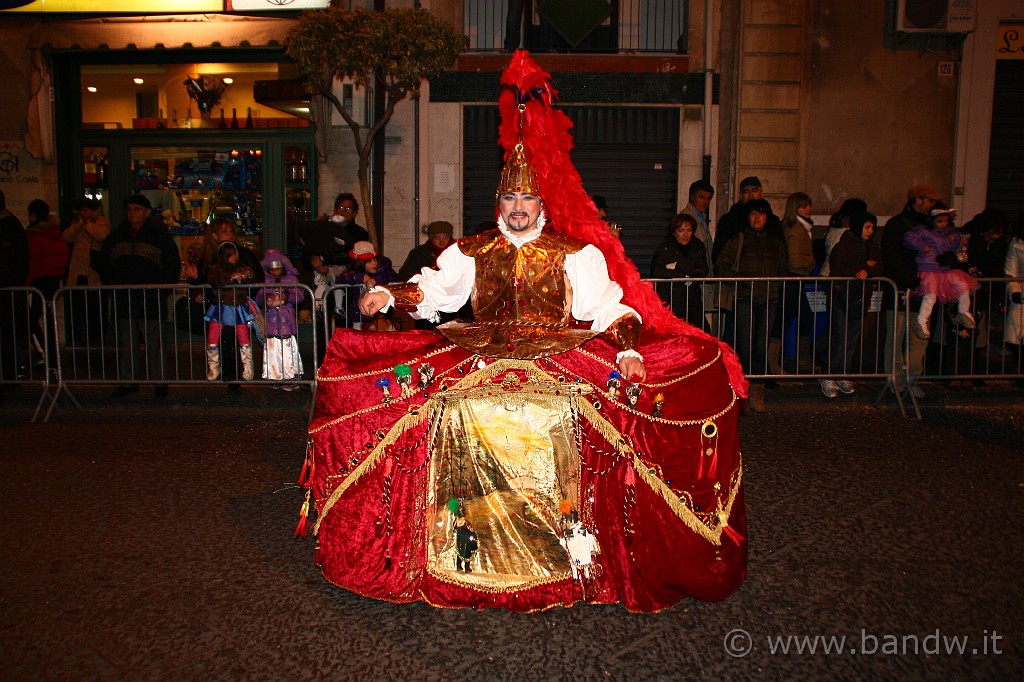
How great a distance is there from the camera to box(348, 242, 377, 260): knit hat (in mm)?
8516

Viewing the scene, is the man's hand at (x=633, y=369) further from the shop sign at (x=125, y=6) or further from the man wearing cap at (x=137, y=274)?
the shop sign at (x=125, y=6)

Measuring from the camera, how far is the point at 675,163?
13.3m

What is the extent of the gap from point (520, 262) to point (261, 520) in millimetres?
2079

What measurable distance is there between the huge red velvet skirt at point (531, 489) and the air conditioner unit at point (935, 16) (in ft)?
36.2

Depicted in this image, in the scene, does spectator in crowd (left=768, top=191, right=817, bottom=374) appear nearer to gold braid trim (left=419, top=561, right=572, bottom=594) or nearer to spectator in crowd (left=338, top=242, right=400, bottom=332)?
spectator in crowd (left=338, top=242, right=400, bottom=332)

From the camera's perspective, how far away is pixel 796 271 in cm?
889

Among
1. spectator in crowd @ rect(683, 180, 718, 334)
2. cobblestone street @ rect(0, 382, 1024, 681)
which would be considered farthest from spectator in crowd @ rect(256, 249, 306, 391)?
spectator in crowd @ rect(683, 180, 718, 334)

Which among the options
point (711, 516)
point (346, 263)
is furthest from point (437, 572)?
point (346, 263)

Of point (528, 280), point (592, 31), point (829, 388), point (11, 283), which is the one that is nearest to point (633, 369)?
point (528, 280)

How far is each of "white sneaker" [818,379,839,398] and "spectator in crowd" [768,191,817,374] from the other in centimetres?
30

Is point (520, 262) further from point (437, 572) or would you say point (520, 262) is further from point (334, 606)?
point (334, 606)

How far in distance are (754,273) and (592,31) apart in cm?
665

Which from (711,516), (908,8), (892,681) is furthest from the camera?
(908,8)

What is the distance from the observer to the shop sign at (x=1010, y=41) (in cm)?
1295
